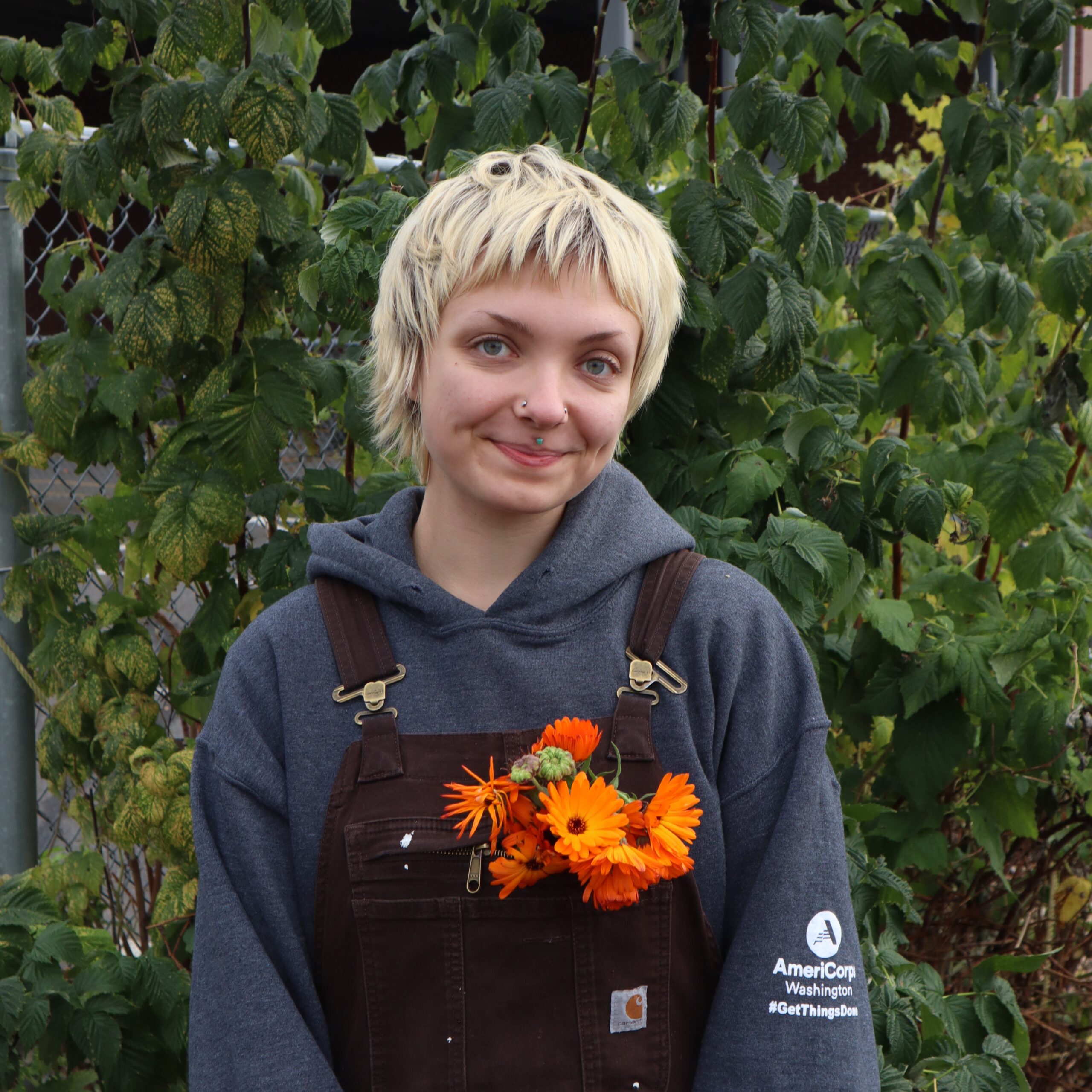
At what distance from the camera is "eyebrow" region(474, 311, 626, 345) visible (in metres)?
1.16

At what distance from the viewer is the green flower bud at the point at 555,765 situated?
1050 mm

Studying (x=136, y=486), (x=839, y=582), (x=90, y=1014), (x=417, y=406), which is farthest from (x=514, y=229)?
(x=90, y=1014)

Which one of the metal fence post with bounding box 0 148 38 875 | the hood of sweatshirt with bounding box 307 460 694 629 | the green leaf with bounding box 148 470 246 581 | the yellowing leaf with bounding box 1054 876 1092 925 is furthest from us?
the yellowing leaf with bounding box 1054 876 1092 925

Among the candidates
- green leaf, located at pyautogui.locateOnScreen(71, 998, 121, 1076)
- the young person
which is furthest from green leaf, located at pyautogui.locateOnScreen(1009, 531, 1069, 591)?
green leaf, located at pyautogui.locateOnScreen(71, 998, 121, 1076)

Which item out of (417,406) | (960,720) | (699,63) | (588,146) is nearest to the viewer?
(417,406)

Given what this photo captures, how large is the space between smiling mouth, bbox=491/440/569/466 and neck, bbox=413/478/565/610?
10 centimetres

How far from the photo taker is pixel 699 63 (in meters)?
8.59

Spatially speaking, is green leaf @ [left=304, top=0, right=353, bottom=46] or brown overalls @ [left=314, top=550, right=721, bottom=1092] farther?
green leaf @ [left=304, top=0, right=353, bottom=46]

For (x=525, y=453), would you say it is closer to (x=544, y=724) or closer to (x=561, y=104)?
(x=544, y=724)

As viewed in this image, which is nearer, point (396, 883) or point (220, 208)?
point (396, 883)

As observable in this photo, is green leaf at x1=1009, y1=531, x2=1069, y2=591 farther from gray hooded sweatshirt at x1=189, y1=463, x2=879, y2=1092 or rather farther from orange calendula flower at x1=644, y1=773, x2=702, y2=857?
orange calendula flower at x1=644, y1=773, x2=702, y2=857

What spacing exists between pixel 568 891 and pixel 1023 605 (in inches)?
54.2

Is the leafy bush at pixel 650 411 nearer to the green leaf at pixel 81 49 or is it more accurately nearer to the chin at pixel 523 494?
the green leaf at pixel 81 49

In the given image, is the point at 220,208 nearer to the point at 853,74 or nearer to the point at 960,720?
the point at 853,74
